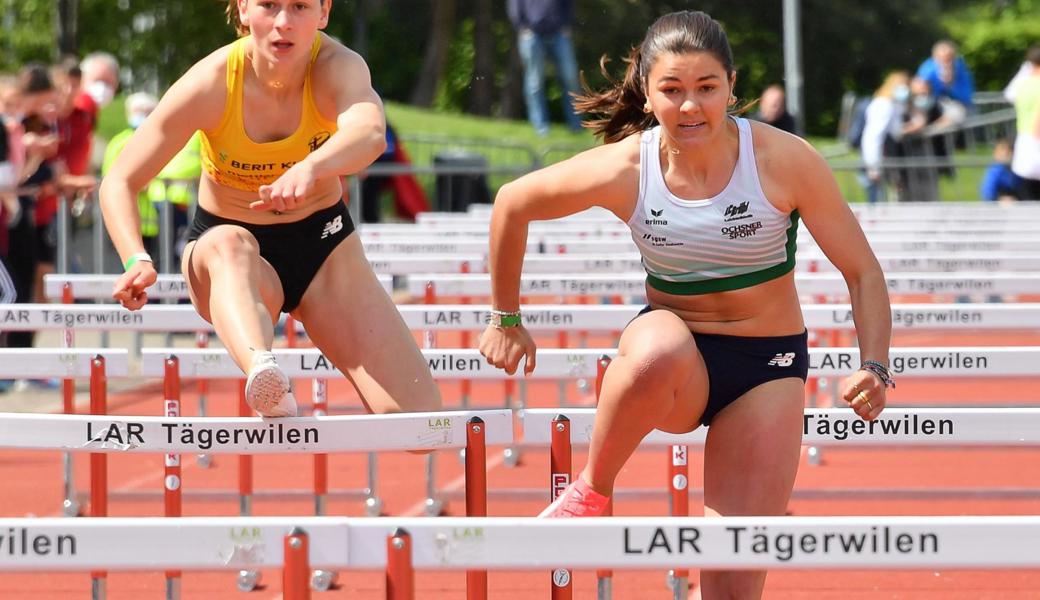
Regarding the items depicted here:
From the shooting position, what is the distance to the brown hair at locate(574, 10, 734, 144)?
4363mm

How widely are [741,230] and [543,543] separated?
1.36 meters

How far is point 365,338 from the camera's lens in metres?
5.60

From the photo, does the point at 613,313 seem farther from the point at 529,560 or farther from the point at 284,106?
the point at 529,560

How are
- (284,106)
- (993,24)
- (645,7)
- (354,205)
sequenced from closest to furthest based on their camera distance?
(284,106)
(354,205)
(645,7)
(993,24)

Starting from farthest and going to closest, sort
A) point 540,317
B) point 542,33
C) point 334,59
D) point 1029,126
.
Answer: point 542,33, point 1029,126, point 540,317, point 334,59

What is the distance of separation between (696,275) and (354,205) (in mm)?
9968

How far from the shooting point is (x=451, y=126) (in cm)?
2491

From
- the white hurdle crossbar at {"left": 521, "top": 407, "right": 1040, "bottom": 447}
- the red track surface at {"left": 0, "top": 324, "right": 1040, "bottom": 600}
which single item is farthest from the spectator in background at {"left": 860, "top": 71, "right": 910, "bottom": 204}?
the white hurdle crossbar at {"left": 521, "top": 407, "right": 1040, "bottom": 447}

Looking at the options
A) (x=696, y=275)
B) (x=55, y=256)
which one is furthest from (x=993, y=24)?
(x=696, y=275)

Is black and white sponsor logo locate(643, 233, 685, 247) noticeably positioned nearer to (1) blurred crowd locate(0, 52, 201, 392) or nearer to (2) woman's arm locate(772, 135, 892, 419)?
(2) woman's arm locate(772, 135, 892, 419)

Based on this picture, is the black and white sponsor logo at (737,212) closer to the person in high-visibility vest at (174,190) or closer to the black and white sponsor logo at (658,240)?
the black and white sponsor logo at (658,240)

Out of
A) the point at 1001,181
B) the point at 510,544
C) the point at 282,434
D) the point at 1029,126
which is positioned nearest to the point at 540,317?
the point at 282,434

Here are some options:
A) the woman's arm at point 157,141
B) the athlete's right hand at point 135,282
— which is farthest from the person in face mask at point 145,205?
the athlete's right hand at point 135,282

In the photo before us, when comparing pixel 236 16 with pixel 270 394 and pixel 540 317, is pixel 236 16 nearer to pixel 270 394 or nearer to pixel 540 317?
pixel 270 394
